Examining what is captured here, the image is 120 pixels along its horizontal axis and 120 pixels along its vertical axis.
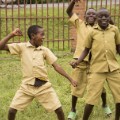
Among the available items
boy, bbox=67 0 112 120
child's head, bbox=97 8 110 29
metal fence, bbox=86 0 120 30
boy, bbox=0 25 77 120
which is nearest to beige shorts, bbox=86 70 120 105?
boy, bbox=0 25 77 120

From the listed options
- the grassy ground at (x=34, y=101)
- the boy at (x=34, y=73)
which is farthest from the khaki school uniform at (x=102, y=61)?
the grassy ground at (x=34, y=101)

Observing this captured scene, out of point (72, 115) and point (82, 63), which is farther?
point (72, 115)

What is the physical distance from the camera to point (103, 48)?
5289mm

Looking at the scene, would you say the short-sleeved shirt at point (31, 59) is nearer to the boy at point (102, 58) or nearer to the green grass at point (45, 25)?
the boy at point (102, 58)

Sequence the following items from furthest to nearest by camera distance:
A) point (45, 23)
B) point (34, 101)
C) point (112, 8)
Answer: point (112, 8), point (45, 23), point (34, 101)

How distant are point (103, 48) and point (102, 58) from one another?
127mm

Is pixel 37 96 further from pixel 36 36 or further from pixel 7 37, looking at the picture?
pixel 7 37

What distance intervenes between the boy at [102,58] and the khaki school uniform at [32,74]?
457 mm

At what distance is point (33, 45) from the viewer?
5.16 metres

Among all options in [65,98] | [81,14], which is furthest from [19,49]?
[81,14]

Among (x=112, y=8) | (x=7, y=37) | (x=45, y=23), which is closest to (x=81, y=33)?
(x=7, y=37)

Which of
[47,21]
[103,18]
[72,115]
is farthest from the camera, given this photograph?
[47,21]

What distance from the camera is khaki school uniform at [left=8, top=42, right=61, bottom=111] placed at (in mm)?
5098

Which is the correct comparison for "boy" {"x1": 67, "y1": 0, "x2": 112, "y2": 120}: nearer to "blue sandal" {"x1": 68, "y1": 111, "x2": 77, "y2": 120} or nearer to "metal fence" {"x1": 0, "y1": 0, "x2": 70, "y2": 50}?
"blue sandal" {"x1": 68, "y1": 111, "x2": 77, "y2": 120}
